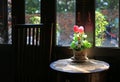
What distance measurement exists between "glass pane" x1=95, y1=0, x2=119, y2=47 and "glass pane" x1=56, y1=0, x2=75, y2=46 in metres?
0.29

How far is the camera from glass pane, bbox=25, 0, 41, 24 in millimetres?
2840

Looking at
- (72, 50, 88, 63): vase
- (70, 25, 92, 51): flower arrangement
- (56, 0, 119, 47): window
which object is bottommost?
(72, 50, 88, 63): vase

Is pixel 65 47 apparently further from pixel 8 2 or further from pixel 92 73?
pixel 8 2

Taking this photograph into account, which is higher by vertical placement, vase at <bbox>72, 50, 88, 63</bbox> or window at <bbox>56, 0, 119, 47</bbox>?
window at <bbox>56, 0, 119, 47</bbox>

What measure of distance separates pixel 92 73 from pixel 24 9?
1288mm

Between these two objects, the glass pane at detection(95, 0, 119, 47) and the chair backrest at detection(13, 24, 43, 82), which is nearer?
the chair backrest at detection(13, 24, 43, 82)

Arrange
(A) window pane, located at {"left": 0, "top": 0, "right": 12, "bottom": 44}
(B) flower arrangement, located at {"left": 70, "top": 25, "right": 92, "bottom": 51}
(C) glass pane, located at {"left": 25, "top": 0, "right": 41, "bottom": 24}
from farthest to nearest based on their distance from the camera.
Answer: (A) window pane, located at {"left": 0, "top": 0, "right": 12, "bottom": 44}, (C) glass pane, located at {"left": 25, "top": 0, "right": 41, "bottom": 24}, (B) flower arrangement, located at {"left": 70, "top": 25, "right": 92, "bottom": 51}

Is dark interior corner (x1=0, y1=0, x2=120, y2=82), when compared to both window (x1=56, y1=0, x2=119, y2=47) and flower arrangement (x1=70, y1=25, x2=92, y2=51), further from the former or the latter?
flower arrangement (x1=70, y1=25, x2=92, y2=51)

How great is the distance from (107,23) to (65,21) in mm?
488

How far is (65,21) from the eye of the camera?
109 inches

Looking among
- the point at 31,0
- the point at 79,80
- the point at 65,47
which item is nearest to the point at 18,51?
the point at 79,80

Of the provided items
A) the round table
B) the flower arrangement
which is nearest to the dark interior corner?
the round table

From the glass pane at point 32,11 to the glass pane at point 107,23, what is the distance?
710mm

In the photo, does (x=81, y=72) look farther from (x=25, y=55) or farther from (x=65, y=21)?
(x=65, y=21)
